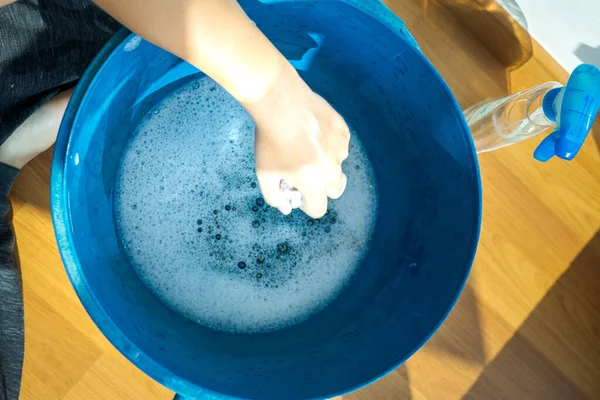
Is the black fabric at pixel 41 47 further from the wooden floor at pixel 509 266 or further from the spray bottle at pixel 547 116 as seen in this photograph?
the spray bottle at pixel 547 116

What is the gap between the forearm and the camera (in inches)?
16.0

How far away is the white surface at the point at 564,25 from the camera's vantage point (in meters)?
0.56

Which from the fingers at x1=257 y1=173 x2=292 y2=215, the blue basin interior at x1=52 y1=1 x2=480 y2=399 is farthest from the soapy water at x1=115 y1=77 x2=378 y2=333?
the fingers at x1=257 y1=173 x2=292 y2=215

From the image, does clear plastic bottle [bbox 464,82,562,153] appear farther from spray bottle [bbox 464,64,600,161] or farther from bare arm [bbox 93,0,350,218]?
bare arm [bbox 93,0,350,218]

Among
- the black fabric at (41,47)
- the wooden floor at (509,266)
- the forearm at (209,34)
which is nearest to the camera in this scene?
the forearm at (209,34)

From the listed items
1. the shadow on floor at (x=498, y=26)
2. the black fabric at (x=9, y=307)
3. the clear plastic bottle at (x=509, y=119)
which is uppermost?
the shadow on floor at (x=498, y=26)

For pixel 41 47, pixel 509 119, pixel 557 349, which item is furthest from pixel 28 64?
pixel 557 349

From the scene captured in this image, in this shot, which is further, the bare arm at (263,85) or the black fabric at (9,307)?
the black fabric at (9,307)

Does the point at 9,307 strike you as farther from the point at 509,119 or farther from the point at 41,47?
the point at 509,119

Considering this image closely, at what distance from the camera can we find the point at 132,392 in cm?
66

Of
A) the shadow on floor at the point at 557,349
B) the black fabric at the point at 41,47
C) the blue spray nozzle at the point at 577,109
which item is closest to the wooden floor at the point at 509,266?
the shadow on floor at the point at 557,349

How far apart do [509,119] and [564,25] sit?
5.3 inches

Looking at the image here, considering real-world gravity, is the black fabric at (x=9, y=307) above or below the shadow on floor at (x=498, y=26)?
below

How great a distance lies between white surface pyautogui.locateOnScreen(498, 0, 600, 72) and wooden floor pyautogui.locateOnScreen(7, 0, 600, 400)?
40 mm
